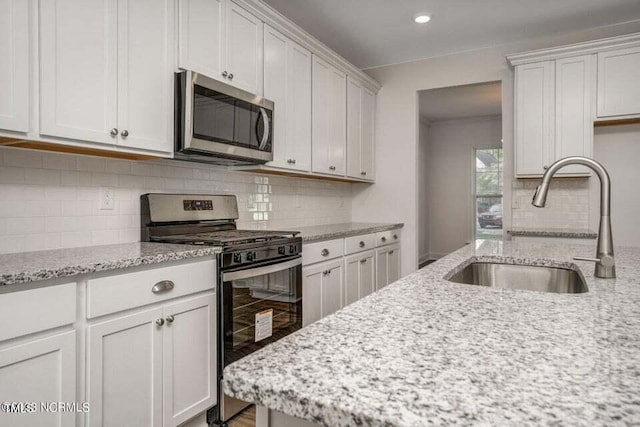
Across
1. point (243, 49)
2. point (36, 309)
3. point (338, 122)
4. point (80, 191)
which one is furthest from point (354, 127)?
point (36, 309)

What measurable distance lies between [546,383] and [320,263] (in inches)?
95.8

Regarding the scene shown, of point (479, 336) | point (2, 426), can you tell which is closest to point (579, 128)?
point (479, 336)

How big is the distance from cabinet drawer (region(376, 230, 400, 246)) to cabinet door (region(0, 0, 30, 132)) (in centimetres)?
293

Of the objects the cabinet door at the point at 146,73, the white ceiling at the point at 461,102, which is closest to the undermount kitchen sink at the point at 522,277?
the cabinet door at the point at 146,73

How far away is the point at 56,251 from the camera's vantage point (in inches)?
72.6

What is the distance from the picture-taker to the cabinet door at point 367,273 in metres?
3.58

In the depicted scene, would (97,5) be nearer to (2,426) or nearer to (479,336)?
(2,426)

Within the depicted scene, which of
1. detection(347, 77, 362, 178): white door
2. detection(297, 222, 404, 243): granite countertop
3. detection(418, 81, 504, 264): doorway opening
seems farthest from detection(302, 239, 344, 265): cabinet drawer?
detection(418, 81, 504, 264): doorway opening

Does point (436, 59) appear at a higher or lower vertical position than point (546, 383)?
higher

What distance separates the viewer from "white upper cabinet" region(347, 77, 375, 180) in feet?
13.1

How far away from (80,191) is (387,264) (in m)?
2.85

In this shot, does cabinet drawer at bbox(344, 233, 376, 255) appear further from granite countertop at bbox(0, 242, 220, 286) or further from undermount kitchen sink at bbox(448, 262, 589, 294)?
undermount kitchen sink at bbox(448, 262, 589, 294)

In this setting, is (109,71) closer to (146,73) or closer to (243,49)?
(146,73)

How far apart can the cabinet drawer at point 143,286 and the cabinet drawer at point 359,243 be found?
4.92 feet
